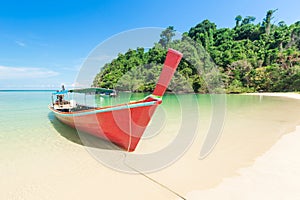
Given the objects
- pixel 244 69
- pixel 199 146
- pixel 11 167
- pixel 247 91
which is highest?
pixel 244 69

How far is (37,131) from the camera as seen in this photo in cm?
722

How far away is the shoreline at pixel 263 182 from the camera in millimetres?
2590

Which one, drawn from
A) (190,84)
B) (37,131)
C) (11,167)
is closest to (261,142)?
(11,167)

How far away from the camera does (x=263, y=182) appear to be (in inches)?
114

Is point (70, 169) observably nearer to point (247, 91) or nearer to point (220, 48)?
point (247, 91)

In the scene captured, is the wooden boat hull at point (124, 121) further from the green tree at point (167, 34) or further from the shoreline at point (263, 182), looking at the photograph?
the green tree at point (167, 34)

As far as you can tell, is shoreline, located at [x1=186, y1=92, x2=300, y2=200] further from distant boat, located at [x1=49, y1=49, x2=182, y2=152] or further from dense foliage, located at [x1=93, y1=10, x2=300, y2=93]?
dense foliage, located at [x1=93, y1=10, x2=300, y2=93]

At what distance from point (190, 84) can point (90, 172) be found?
3439cm

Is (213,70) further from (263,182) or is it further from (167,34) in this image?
(263,182)

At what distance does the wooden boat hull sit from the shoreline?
6.34 ft

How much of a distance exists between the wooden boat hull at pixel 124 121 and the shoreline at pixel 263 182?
6.34 feet

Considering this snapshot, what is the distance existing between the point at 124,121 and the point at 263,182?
3027mm

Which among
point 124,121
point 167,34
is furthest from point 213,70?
point 124,121

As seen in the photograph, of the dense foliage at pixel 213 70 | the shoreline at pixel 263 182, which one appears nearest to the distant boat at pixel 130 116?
the shoreline at pixel 263 182
